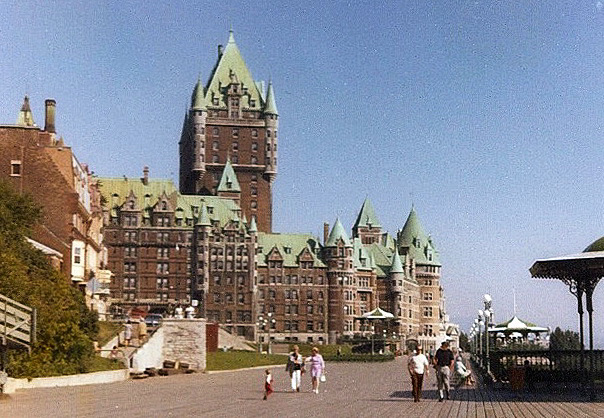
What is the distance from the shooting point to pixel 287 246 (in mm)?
184375

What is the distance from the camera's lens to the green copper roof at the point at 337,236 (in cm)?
18400

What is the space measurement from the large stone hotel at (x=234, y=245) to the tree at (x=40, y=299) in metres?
114

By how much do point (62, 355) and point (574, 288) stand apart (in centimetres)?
2068

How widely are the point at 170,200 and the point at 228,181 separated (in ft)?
43.4

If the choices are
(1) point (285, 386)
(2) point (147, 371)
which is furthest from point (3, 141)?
(1) point (285, 386)

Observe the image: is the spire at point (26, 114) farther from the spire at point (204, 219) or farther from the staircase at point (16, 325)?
the spire at point (204, 219)

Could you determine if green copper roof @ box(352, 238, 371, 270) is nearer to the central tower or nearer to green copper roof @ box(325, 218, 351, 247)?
green copper roof @ box(325, 218, 351, 247)

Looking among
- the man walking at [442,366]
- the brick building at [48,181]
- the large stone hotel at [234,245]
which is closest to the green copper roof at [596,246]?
the man walking at [442,366]

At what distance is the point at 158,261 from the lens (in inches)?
6609

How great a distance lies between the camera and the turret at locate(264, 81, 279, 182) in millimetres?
185250

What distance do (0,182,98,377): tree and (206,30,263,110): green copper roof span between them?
139 m

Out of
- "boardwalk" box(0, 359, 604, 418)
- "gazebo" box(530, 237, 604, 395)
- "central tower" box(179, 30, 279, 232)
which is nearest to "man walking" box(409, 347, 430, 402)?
"boardwalk" box(0, 359, 604, 418)

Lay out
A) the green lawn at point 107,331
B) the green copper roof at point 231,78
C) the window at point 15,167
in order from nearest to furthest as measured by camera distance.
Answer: the green lawn at point 107,331 < the window at point 15,167 < the green copper roof at point 231,78

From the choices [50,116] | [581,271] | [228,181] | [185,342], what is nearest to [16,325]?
[581,271]
